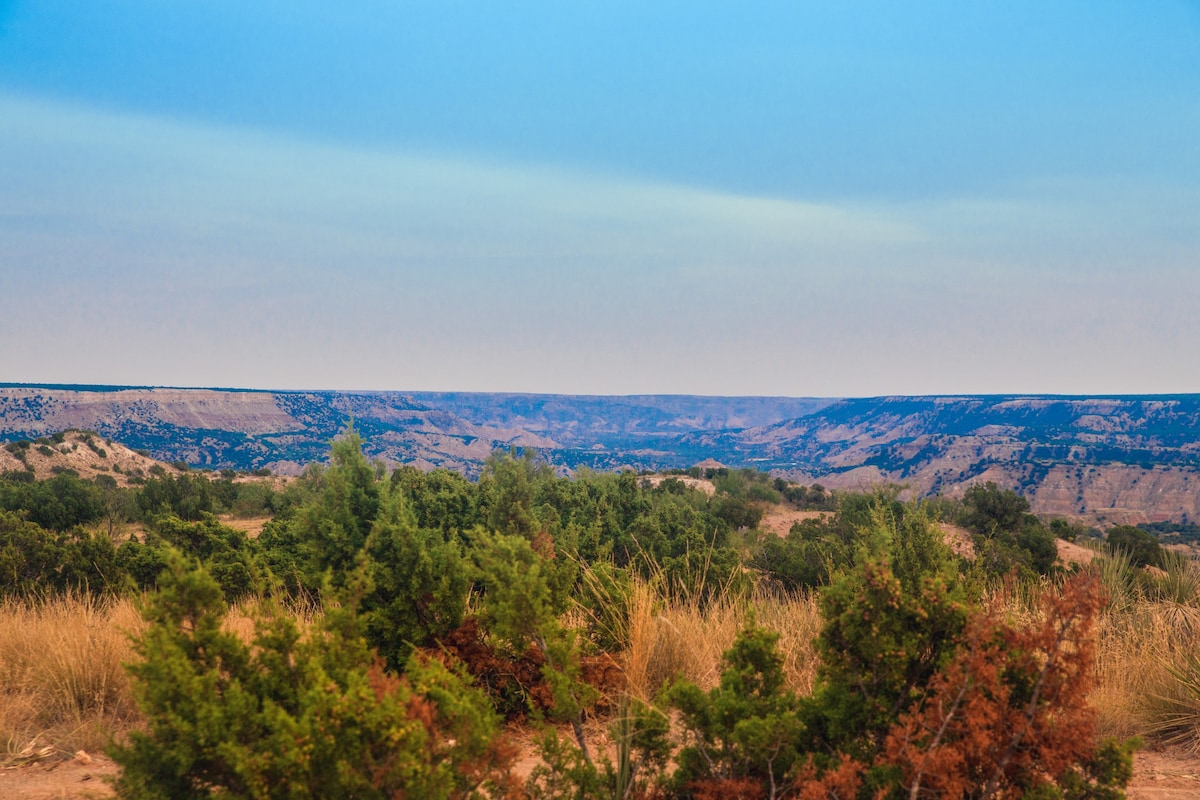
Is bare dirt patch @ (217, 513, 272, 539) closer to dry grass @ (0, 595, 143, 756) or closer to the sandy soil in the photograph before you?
dry grass @ (0, 595, 143, 756)

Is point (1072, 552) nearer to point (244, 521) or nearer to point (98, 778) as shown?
point (98, 778)

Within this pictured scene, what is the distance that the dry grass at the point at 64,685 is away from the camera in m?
4.58

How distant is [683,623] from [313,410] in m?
122

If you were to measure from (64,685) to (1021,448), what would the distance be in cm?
10159

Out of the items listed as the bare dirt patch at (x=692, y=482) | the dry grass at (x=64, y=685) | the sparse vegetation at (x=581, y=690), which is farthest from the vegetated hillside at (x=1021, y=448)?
the dry grass at (x=64, y=685)

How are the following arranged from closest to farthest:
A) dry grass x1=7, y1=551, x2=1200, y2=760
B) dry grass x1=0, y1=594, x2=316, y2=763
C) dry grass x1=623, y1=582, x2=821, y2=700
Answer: dry grass x1=0, y1=594, x2=316, y2=763 < dry grass x1=7, y1=551, x2=1200, y2=760 < dry grass x1=623, y1=582, x2=821, y2=700

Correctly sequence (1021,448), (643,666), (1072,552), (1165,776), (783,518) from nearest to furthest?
(1165,776)
(643,666)
(1072,552)
(783,518)
(1021,448)

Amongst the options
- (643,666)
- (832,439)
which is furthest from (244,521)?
(832,439)

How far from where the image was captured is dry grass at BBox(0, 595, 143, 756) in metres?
4.58

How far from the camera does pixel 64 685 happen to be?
5008 mm

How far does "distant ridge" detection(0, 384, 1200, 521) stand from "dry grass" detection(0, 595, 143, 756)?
104ft

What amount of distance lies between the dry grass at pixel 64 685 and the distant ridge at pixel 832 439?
104 ft

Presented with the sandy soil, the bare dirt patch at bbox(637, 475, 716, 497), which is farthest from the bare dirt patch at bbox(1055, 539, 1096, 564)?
the sandy soil

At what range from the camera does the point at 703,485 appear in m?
39.1
